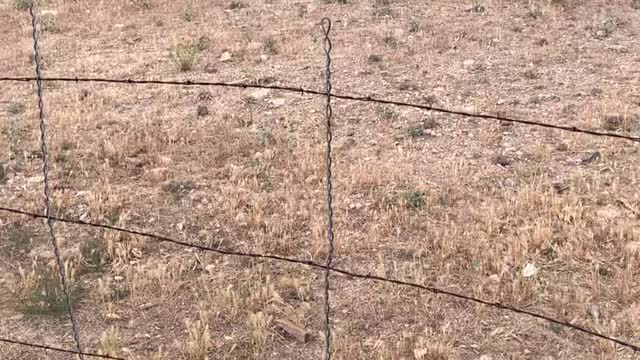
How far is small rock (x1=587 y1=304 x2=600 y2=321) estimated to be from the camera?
4965mm

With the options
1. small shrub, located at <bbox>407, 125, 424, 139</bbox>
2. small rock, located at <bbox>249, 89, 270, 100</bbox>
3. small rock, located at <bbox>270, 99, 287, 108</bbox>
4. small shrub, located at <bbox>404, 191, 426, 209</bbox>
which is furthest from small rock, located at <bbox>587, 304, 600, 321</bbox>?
small rock, located at <bbox>249, 89, 270, 100</bbox>

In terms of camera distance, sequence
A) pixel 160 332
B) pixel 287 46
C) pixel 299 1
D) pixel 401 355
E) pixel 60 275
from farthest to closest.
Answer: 1. pixel 299 1
2. pixel 287 46
3. pixel 60 275
4. pixel 160 332
5. pixel 401 355

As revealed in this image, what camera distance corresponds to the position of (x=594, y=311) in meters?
5.00

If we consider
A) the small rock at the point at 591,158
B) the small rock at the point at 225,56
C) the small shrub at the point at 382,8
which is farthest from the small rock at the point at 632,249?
the small shrub at the point at 382,8

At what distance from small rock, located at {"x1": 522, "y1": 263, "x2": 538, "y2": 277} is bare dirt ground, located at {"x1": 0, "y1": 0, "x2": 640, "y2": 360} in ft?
0.06

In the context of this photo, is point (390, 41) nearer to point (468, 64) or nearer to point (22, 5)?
point (468, 64)

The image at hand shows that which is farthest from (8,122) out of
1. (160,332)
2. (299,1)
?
(299,1)

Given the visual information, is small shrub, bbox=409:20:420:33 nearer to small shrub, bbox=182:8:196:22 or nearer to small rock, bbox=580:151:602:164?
small shrub, bbox=182:8:196:22

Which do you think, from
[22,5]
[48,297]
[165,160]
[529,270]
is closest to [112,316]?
[48,297]

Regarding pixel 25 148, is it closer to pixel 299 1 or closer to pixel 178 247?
pixel 178 247

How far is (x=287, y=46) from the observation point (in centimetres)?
970

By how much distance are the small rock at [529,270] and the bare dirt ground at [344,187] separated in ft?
0.06

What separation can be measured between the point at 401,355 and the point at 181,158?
3.30 meters

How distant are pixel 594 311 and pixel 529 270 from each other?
0.55 meters
